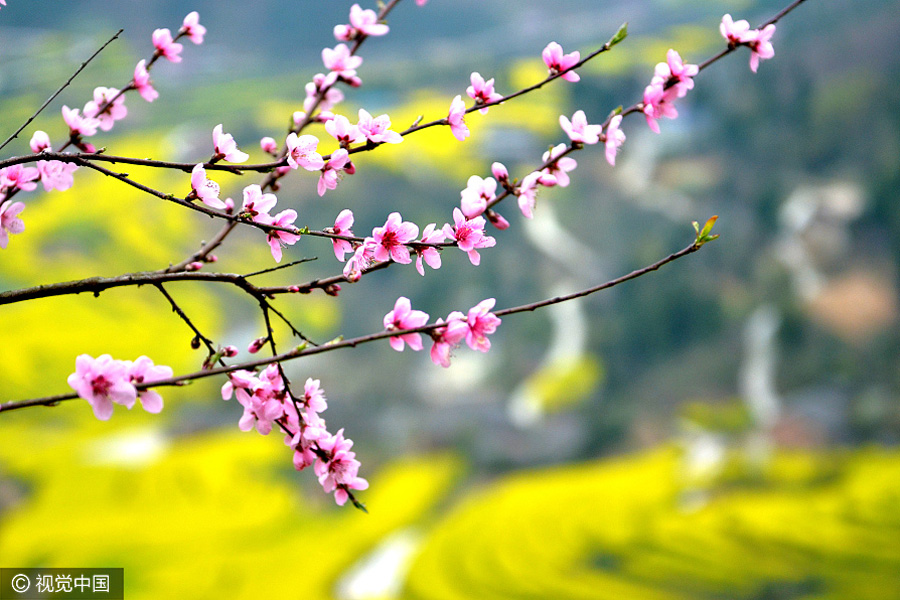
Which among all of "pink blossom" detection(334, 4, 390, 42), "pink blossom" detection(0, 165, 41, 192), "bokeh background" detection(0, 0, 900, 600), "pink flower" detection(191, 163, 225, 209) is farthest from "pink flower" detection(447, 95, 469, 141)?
"bokeh background" detection(0, 0, 900, 600)

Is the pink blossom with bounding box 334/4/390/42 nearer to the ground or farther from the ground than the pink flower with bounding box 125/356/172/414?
farther from the ground

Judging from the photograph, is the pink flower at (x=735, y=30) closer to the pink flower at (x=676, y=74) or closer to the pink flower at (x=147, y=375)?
the pink flower at (x=676, y=74)

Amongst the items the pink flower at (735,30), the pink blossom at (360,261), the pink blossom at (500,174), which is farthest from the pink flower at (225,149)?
the pink flower at (735,30)

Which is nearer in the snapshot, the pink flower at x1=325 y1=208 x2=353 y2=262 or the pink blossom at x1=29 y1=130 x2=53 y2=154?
the pink flower at x1=325 y1=208 x2=353 y2=262

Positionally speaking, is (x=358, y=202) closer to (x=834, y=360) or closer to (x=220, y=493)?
(x=220, y=493)

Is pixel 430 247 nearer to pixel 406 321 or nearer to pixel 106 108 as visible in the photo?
pixel 406 321

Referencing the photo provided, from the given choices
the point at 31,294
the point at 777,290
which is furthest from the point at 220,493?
the point at 777,290

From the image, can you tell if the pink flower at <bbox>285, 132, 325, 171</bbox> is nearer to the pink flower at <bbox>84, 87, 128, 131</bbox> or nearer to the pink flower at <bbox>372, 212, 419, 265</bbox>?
the pink flower at <bbox>372, 212, 419, 265</bbox>
